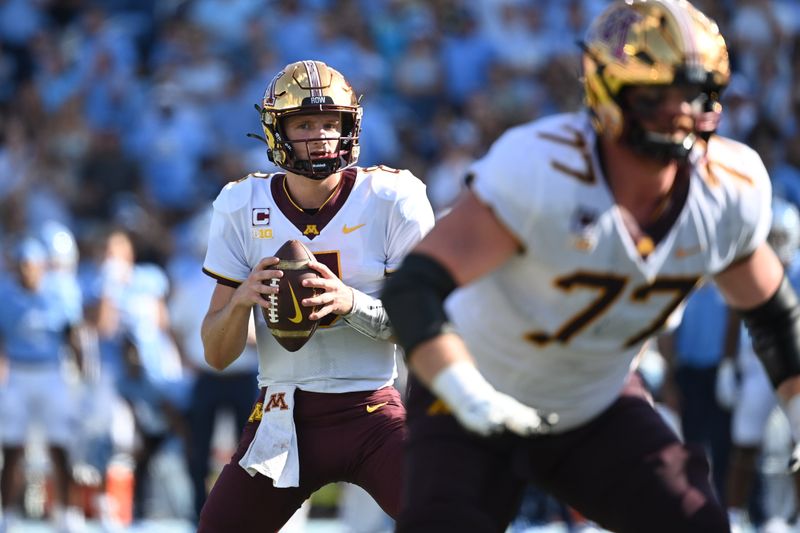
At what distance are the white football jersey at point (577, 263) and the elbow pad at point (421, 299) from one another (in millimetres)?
181

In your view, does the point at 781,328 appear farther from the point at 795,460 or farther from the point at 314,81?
the point at 314,81

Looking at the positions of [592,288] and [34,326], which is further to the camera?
[34,326]

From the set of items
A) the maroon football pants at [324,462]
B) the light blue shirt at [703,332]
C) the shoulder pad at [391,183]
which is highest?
the shoulder pad at [391,183]

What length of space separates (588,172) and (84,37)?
9331mm

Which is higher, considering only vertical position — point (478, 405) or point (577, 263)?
point (577, 263)

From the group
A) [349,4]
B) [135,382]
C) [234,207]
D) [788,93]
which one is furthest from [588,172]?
[349,4]

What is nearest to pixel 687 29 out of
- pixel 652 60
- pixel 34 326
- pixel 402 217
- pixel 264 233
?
pixel 652 60

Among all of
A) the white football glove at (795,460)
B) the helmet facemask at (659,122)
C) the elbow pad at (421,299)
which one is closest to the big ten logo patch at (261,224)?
the elbow pad at (421,299)

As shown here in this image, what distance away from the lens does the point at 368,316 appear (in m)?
4.19

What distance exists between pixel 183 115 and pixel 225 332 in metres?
6.80

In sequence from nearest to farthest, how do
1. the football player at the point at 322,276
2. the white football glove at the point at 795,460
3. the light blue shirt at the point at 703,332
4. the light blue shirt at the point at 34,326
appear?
the white football glove at the point at 795,460 → the football player at the point at 322,276 → the light blue shirt at the point at 703,332 → the light blue shirt at the point at 34,326

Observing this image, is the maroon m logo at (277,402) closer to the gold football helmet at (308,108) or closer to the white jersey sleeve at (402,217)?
the white jersey sleeve at (402,217)

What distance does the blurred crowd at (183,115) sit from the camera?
9148 mm

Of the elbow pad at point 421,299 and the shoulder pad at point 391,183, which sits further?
the shoulder pad at point 391,183
